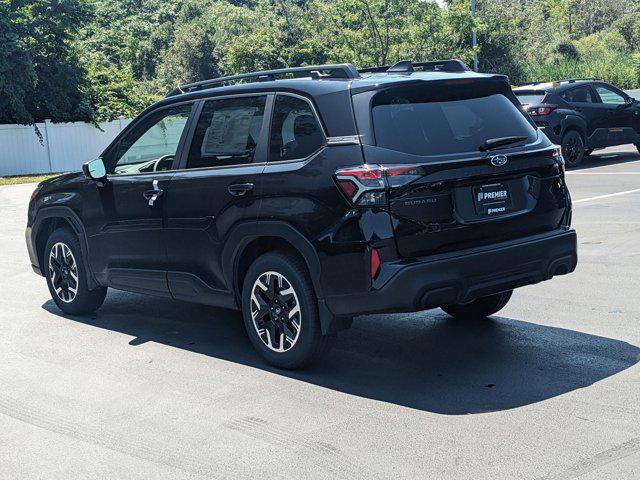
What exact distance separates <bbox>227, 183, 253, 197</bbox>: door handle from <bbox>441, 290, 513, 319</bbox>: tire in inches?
78.0

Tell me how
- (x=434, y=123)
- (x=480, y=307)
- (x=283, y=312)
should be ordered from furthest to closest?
(x=480, y=307) → (x=283, y=312) → (x=434, y=123)

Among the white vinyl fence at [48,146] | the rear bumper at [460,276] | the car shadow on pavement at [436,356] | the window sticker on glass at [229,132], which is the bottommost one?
the white vinyl fence at [48,146]

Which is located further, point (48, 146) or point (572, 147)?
point (48, 146)

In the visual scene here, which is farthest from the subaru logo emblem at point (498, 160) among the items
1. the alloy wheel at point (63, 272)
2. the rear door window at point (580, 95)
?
the rear door window at point (580, 95)

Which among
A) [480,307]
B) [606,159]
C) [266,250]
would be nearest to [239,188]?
[266,250]

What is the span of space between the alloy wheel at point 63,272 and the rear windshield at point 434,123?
11.4 ft

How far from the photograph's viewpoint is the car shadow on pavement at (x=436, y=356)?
551cm

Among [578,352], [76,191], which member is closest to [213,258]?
[76,191]

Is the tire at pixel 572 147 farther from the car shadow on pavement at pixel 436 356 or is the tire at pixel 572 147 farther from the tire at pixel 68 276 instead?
the tire at pixel 68 276

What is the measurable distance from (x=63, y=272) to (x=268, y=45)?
48.1 metres

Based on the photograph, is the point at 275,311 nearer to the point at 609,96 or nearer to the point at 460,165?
the point at 460,165

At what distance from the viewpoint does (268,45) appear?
2158 inches

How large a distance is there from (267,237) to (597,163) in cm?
1557

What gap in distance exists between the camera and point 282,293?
6012 mm
